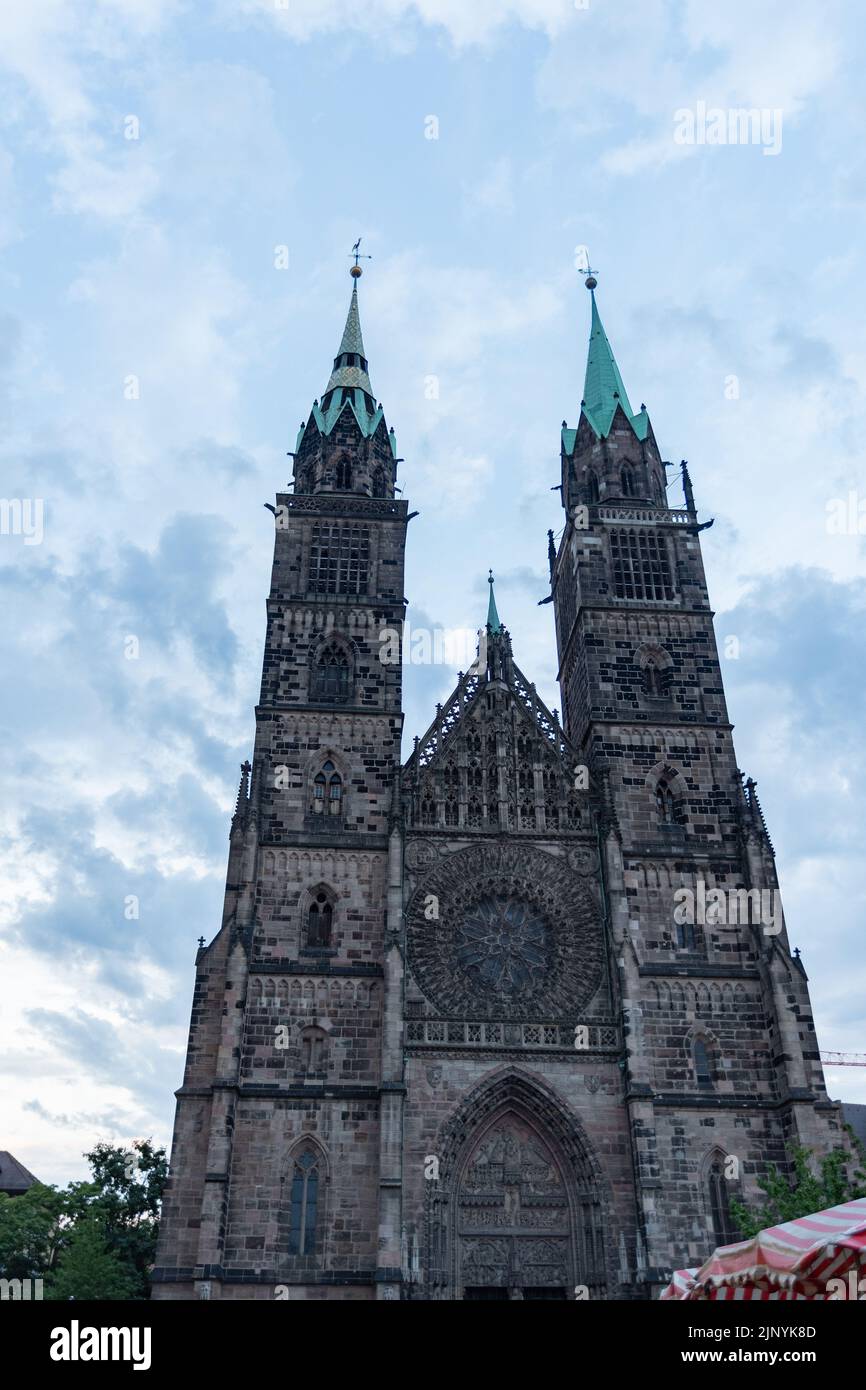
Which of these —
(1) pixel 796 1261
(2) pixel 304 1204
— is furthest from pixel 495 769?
(1) pixel 796 1261

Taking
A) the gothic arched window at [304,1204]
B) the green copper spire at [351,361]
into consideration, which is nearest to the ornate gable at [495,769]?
the gothic arched window at [304,1204]

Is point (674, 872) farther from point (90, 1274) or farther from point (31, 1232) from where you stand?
point (31, 1232)

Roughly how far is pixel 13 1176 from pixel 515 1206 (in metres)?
36.5

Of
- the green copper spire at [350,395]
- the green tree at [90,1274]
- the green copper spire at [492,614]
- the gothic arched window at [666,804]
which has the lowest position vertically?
the green tree at [90,1274]

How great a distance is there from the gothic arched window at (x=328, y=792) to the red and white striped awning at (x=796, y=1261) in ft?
72.6

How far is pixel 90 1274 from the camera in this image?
107 feet

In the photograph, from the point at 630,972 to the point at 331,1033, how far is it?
27.4ft

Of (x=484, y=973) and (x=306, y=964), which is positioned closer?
(x=306, y=964)

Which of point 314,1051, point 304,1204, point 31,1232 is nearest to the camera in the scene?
point 304,1204

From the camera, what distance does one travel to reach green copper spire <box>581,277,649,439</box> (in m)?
41.4

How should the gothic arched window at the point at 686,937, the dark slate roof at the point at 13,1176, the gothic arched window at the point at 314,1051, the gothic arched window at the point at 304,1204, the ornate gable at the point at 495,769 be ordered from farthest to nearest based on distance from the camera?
the dark slate roof at the point at 13,1176
the ornate gable at the point at 495,769
the gothic arched window at the point at 686,937
the gothic arched window at the point at 314,1051
the gothic arched window at the point at 304,1204

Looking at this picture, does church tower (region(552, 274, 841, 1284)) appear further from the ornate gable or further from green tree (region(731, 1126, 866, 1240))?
green tree (region(731, 1126, 866, 1240))

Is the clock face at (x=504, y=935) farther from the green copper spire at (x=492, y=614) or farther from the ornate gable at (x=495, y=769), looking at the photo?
the green copper spire at (x=492, y=614)

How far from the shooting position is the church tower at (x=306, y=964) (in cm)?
2550
